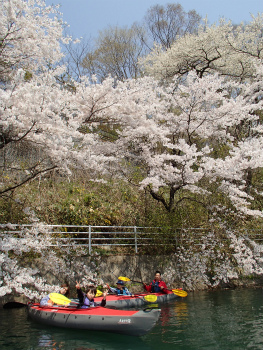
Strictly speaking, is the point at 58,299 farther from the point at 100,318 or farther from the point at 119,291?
the point at 119,291

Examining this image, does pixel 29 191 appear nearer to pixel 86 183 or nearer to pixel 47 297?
pixel 86 183

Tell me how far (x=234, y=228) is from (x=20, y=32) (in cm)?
967

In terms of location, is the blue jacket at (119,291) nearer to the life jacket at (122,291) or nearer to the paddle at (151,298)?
the life jacket at (122,291)

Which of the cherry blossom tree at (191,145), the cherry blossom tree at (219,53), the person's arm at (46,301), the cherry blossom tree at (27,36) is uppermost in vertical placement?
the cherry blossom tree at (219,53)

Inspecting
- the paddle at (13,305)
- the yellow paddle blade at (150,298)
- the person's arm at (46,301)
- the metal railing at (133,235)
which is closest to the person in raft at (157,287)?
the yellow paddle blade at (150,298)

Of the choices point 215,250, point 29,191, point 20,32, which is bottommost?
point 215,250

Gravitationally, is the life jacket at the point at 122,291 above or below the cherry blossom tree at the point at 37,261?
below

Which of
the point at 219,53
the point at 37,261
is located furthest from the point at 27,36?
the point at 219,53

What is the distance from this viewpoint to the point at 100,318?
270 inches

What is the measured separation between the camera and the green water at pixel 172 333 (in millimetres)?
6055

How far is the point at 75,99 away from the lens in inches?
388

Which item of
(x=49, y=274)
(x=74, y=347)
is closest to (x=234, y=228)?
(x=49, y=274)

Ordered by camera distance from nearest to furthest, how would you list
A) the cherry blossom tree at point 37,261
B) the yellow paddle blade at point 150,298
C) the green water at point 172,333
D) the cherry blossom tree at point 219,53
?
the green water at point 172,333, the cherry blossom tree at point 37,261, the yellow paddle blade at point 150,298, the cherry blossom tree at point 219,53

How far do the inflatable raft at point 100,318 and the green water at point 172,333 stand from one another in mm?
139
